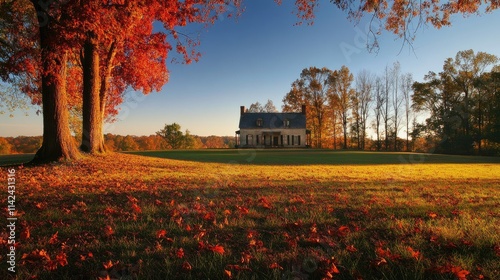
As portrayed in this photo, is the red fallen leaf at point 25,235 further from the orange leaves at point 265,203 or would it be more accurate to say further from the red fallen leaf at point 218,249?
the orange leaves at point 265,203

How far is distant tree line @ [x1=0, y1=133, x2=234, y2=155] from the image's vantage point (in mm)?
50050

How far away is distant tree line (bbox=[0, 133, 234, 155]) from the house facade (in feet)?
30.5

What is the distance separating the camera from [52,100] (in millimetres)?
9539

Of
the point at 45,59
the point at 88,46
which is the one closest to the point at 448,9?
the point at 45,59

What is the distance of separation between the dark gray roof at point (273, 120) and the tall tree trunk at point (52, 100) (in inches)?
1783

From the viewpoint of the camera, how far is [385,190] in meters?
6.91

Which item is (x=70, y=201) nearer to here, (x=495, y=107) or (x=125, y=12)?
(x=125, y=12)

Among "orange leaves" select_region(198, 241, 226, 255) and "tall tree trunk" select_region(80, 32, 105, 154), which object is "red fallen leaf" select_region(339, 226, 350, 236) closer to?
"orange leaves" select_region(198, 241, 226, 255)

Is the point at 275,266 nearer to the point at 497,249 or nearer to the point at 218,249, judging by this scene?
the point at 218,249

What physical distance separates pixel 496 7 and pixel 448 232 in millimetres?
6662

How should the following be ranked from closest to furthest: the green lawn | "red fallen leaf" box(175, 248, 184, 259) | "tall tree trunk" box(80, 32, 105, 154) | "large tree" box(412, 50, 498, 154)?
"red fallen leaf" box(175, 248, 184, 259) < "tall tree trunk" box(80, 32, 105, 154) < the green lawn < "large tree" box(412, 50, 498, 154)

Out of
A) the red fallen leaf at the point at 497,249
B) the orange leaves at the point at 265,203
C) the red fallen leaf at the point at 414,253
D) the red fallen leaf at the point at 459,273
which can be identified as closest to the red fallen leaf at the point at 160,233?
the orange leaves at the point at 265,203

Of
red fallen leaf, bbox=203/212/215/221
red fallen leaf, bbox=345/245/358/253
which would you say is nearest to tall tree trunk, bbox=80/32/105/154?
red fallen leaf, bbox=203/212/215/221

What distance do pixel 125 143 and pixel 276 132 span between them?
171 feet
